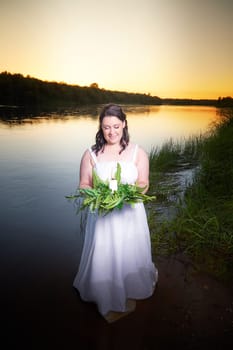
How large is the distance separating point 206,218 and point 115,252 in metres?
1.69

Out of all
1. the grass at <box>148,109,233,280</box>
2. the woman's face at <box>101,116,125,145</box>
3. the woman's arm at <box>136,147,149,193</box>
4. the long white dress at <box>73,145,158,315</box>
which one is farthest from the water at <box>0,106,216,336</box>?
the woman's face at <box>101,116,125,145</box>

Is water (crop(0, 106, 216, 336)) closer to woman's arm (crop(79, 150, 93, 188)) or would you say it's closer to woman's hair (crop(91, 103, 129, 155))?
woman's arm (crop(79, 150, 93, 188))

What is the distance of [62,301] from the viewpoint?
219 cm

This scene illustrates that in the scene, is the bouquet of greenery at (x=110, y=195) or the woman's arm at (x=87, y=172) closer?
the bouquet of greenery at (x=110, y=195)

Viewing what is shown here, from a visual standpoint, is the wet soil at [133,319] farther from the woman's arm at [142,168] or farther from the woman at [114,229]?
the woman's arm at [142,168]

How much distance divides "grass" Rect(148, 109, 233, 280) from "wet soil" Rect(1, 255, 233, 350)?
0.33 m

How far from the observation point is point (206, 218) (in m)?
3.15

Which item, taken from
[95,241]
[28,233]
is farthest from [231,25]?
A: [95,241]

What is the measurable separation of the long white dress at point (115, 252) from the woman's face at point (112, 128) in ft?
0.43

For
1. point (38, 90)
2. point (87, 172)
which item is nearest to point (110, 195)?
point (87, 172)

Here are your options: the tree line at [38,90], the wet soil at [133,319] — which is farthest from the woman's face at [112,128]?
the tree line at [38,90]

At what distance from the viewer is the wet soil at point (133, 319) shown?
180cm

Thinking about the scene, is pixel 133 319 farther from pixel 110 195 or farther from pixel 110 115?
pixel 110 115

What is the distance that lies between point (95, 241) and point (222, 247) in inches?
60.2
